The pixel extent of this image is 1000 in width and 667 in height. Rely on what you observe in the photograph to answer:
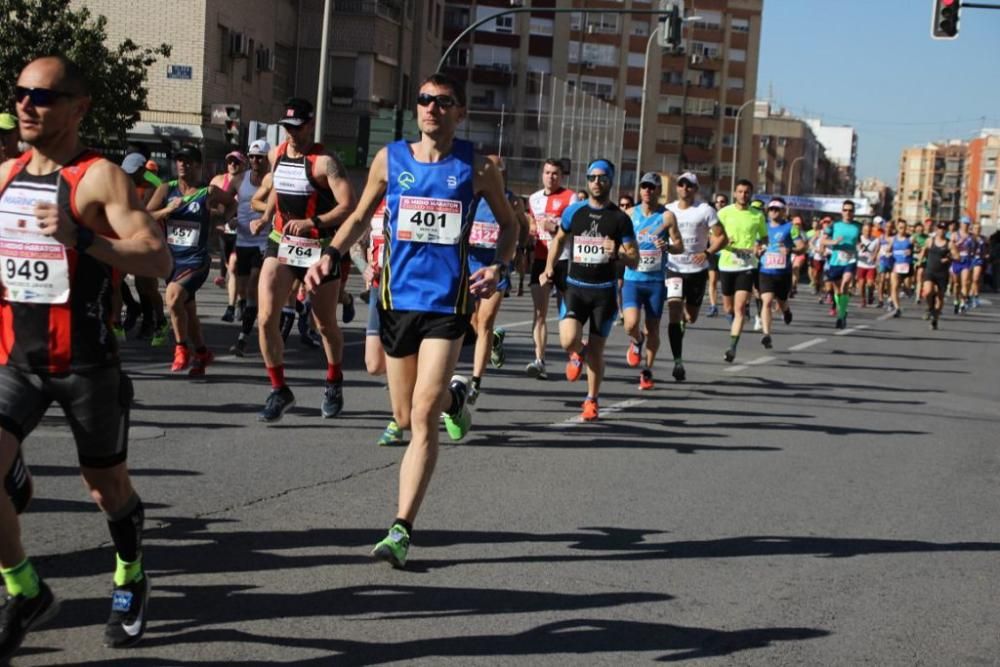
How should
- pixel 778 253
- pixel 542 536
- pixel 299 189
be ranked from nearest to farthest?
pixel 542 536, pixel 299 189, pixel 778 253

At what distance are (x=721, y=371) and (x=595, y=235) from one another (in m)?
5.32

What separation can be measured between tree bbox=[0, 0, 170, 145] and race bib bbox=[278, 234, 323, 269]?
20.3 m

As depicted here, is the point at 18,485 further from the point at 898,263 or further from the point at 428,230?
the point at 898,263

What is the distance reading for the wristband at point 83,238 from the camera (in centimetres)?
455

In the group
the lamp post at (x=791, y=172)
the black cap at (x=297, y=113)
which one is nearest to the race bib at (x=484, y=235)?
the black cap at (x=297, y=113)

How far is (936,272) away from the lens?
29766mm

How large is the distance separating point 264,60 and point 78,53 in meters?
14.4

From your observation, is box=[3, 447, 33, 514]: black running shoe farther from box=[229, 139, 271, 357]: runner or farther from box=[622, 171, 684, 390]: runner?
box=[229, 139, 271, 357]: runner

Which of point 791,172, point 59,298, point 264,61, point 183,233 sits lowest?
point 183,233

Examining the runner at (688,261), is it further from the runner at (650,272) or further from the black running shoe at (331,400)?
the black running shoe at (331,400)

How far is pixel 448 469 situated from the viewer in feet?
29.1

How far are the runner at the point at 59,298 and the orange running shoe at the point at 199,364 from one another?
26.1 ft

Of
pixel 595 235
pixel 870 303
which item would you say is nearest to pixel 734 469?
pixel 595 235

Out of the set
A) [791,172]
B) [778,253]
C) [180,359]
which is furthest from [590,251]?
[791,172]
